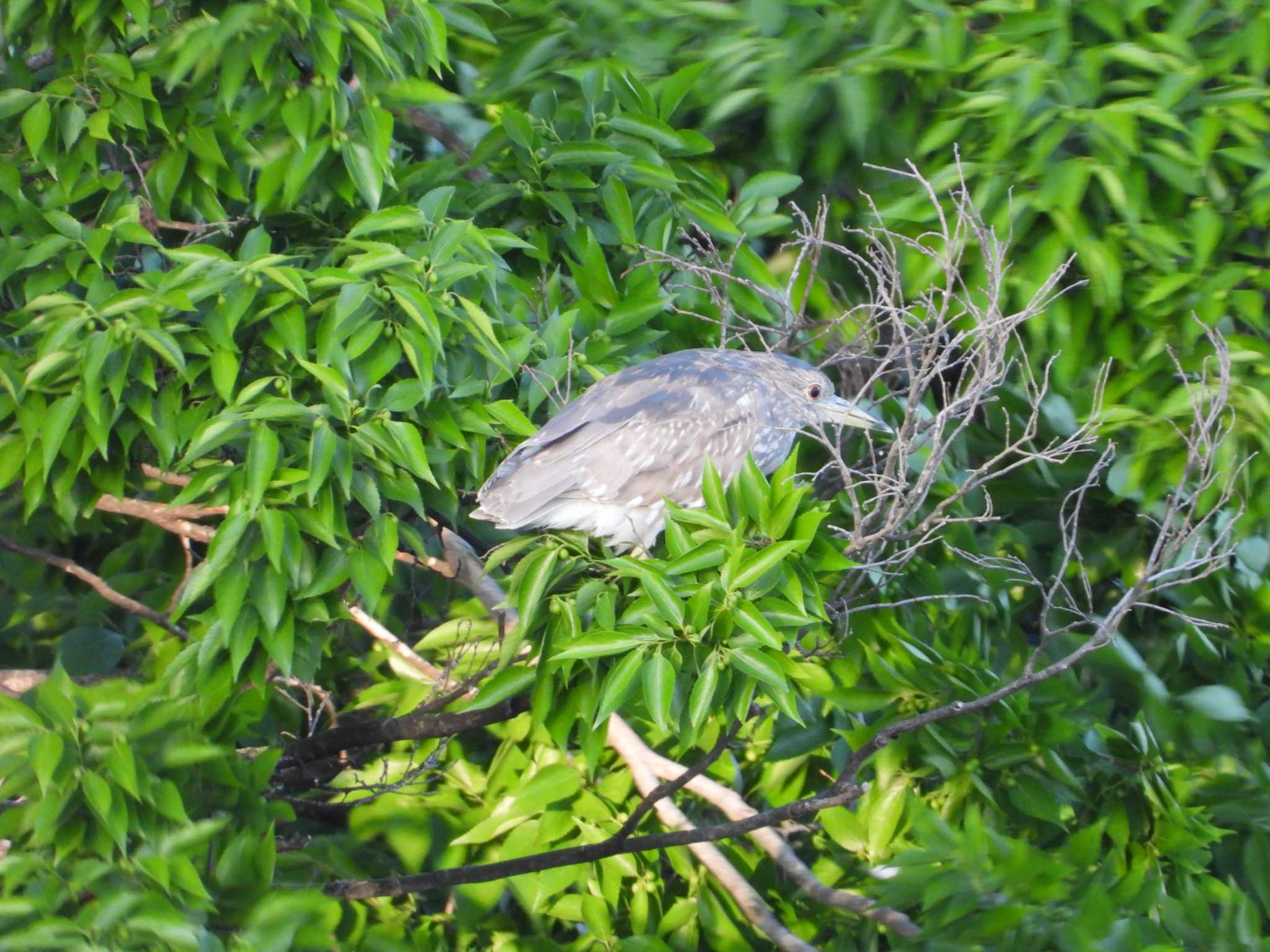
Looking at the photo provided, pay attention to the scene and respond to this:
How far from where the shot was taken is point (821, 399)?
11.0 ft

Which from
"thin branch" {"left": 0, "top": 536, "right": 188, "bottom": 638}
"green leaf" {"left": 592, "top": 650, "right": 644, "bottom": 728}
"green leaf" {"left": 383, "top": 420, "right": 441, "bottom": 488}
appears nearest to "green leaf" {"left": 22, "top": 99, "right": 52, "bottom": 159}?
"green leaf" {"left": 383, "top": 420, "right": 441, "bottom": 488}

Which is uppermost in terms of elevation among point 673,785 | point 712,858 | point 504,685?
point 504,685

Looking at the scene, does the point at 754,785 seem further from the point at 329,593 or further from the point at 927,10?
the point at 927,10

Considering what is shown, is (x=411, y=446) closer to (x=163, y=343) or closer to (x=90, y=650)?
(x=163, y=343)

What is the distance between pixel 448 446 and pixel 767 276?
0.99 meters

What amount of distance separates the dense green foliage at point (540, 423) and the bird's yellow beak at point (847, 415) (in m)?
0.34

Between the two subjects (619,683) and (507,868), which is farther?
(507,868)

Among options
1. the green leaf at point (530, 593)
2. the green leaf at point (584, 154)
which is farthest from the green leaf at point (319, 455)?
the green leaf at point (584, 154)

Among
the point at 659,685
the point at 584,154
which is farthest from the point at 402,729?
the point at 584,154

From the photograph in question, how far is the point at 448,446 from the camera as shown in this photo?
2.97m

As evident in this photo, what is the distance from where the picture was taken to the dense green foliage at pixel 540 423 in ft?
8.03

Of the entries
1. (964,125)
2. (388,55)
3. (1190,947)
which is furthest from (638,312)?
(1190,947)

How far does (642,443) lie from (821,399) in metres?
0.54

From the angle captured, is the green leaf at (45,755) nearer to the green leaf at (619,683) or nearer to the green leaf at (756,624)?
the green leaf at (619,683)
